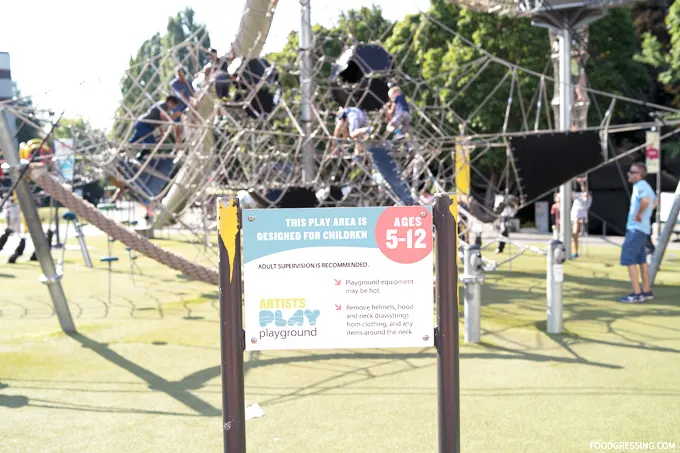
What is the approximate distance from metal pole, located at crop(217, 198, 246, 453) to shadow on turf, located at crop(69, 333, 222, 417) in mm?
1888

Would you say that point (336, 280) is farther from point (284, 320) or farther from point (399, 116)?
point (399, 116)

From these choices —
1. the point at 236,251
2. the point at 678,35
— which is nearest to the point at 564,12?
the point at 678,35

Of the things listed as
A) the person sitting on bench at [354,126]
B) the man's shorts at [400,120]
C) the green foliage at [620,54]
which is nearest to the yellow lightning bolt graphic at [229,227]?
the person sitting on bench at [354,126]

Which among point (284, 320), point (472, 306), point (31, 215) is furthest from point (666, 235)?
point (284, 320)

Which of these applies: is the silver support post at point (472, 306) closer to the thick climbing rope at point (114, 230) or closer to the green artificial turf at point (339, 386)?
the green artificial turf at point (339, 386)

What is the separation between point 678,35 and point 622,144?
5.79 metres

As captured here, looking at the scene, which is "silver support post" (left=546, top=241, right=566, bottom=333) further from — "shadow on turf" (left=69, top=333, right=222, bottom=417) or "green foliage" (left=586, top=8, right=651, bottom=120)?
"green foliage" (left=586, top=8, right=651, bottom=120)

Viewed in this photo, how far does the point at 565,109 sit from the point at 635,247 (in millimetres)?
5523

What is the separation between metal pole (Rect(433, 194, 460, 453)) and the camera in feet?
9.80

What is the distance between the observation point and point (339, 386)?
17.8ft

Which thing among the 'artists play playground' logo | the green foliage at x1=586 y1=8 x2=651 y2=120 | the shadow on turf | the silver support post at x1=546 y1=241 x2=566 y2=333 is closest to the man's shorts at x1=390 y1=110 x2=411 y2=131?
the silver support post at x1=546 y1=241 x2=566 y2=333

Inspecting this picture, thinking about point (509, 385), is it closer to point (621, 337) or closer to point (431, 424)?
point (431, 424)

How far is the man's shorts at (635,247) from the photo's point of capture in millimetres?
8461

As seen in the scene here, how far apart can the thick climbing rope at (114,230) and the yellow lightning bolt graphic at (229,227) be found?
5.02m
